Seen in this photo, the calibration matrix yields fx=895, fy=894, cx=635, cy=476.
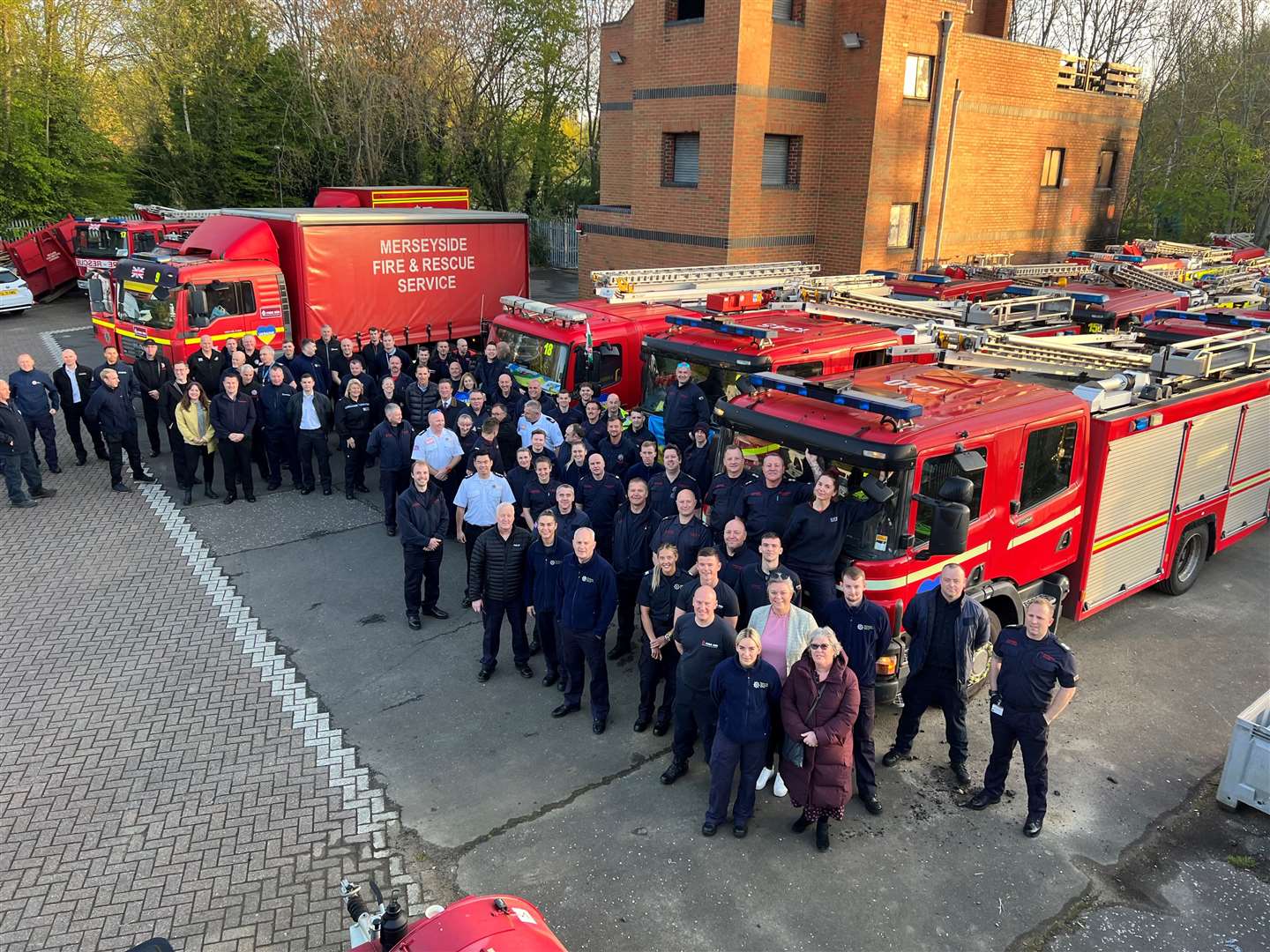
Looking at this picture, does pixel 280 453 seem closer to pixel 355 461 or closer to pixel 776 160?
pixel 355 461

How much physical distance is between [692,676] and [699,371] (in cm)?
448

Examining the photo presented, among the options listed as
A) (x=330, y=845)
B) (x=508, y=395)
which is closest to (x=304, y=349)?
(x=508, y=395)

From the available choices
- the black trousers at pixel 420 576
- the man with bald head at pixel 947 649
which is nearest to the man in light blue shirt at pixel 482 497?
the black trousers at pixel 420 576

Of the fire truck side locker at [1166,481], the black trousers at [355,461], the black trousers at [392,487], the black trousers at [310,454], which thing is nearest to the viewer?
the fire truck side locker at [1166,481]

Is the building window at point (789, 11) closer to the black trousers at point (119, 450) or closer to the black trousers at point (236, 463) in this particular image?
the black trousers at point (236, 463)

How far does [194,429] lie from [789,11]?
14337mm

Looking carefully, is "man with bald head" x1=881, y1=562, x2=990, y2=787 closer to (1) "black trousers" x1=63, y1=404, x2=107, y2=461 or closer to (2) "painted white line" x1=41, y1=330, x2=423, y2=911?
(2) "painted white line" x1=41, y1=330, x2=423, y2=911

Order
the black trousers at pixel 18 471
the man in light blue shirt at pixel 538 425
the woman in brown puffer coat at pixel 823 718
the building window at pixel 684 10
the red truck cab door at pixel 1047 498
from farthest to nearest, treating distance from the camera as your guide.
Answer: the building window at pixel 684 10 → the black trousers at pixel 18 471 → the man in light blue shirt at pixel 538 425 → the red truck cab door at pixel 1047 498 → the woman in brown puffer coat at pixel 823 718

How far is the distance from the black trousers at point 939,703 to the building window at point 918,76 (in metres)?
16.7

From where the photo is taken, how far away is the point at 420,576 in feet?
28.1

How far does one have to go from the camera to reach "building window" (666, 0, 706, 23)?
18.3m

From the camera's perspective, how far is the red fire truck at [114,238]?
22078 millimetres

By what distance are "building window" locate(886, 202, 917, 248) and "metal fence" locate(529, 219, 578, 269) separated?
16.8 m

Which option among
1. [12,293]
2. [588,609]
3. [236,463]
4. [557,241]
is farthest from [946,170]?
[12,293]
